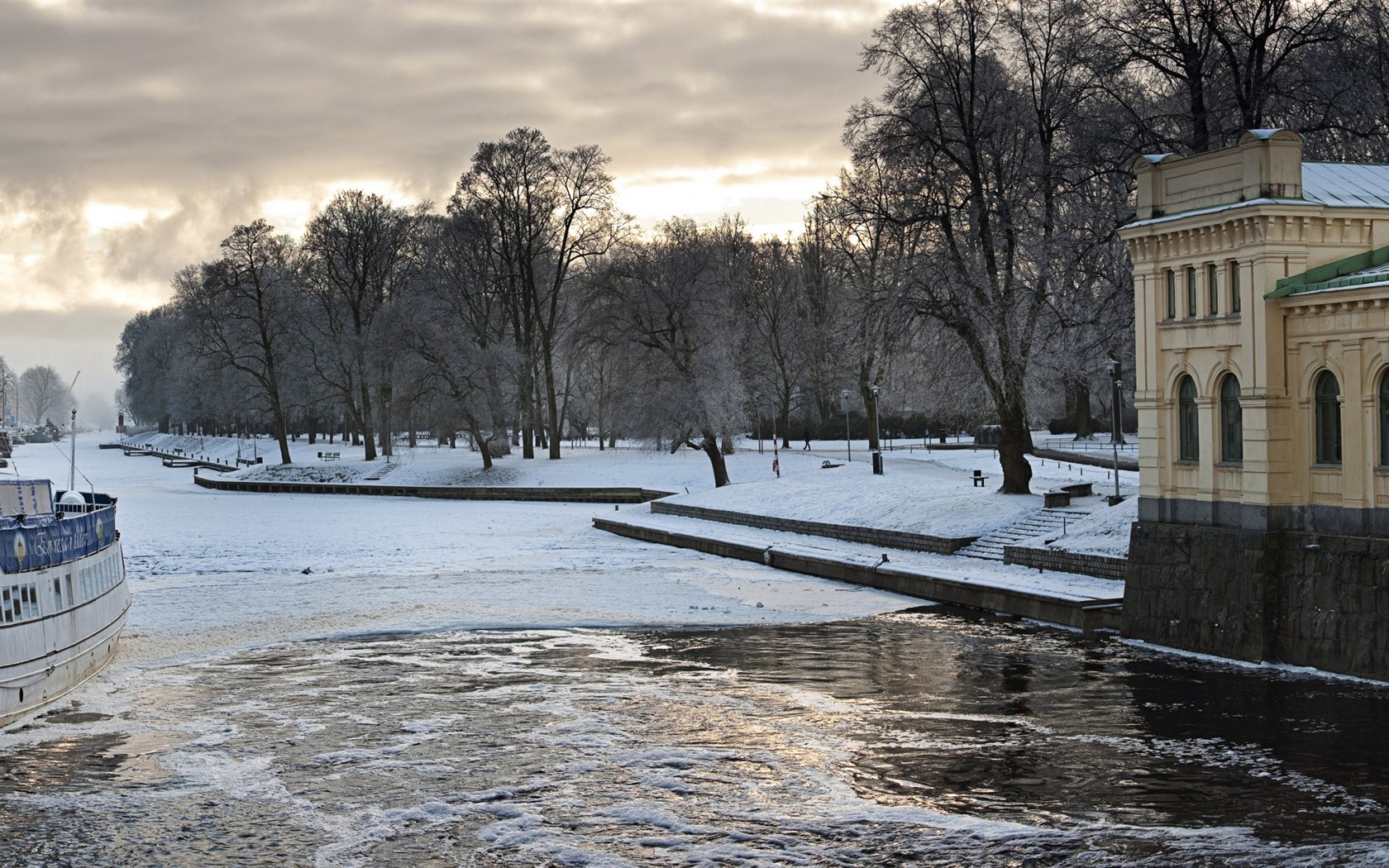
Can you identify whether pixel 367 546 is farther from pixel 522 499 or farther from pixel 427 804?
pixel 427 804

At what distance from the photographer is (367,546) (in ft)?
153

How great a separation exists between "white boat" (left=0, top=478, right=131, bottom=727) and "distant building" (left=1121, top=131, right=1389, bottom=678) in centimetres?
1941

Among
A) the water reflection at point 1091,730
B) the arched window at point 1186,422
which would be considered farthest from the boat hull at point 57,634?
the arched window at point 1186,422

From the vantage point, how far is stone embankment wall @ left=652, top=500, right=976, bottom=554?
37.7m

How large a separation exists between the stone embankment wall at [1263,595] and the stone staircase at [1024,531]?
780 cm

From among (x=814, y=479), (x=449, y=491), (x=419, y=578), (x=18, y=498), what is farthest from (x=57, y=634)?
Answer: (x=449, y=491)

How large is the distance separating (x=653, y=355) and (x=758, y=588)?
2731 centimetres

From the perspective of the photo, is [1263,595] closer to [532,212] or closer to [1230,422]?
[1230,422]

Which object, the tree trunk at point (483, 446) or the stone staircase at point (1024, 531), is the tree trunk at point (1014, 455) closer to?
the stone staircase at point (1024, 531)

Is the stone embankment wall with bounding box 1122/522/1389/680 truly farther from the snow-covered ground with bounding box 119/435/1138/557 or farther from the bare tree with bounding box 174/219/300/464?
the bare tree with bounding box 174/219/300/464

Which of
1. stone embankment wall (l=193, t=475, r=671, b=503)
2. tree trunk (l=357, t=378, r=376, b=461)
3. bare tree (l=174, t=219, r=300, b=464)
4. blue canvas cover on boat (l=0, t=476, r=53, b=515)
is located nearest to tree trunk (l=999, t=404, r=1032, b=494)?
blue canvas cover on boat (l=0, t=476, r=53, b=515)

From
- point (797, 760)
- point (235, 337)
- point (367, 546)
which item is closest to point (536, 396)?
point (235, 337)

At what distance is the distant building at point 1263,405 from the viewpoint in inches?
907

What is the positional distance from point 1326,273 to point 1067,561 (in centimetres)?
997
